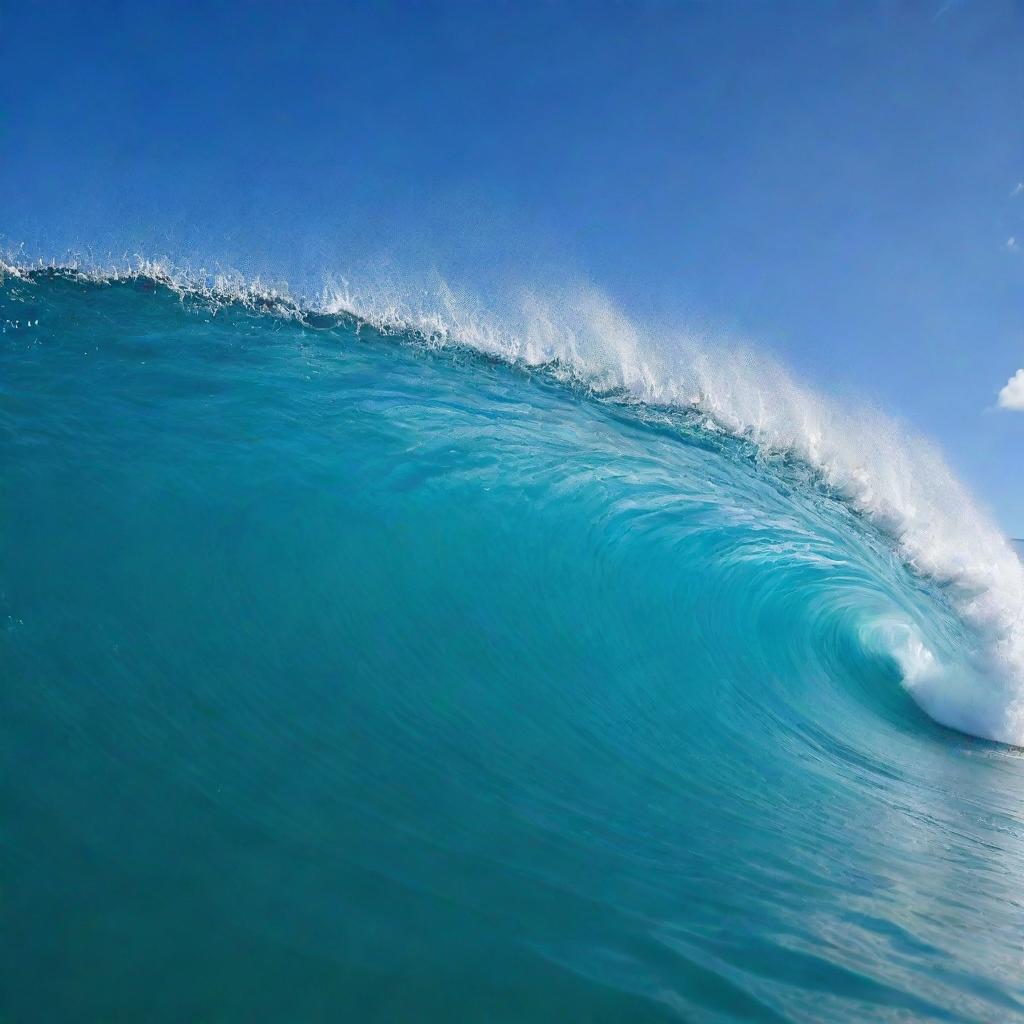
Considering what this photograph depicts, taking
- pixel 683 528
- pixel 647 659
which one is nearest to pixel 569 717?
pixel 647 659

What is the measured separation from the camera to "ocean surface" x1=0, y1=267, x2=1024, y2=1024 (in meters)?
1.84

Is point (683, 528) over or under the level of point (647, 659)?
over

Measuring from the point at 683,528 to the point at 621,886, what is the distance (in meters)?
6.36

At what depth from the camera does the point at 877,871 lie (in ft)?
9.75

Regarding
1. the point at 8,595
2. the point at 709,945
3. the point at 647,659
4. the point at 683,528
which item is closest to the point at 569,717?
the point at 647,659

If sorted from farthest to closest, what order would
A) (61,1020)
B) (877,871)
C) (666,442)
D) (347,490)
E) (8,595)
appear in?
(666,442)
(347,490)
(8,595)
(877,871)
(61,1020)

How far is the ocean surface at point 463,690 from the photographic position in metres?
1.84

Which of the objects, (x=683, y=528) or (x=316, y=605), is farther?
(x=683, y=528)

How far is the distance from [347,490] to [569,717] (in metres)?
3.06

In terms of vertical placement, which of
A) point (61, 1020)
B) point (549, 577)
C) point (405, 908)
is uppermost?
→ point (549, 577)

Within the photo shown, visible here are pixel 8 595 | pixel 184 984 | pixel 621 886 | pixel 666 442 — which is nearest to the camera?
pixel 184 984

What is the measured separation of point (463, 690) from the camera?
4.24 metres

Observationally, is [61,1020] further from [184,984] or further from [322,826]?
[322,826]

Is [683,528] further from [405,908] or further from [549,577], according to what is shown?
[405,908]
